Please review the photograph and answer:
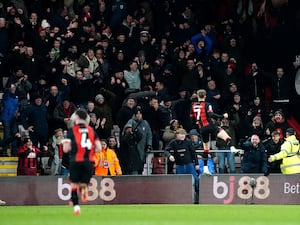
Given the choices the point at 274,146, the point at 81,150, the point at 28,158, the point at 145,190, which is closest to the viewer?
the point at 81,150

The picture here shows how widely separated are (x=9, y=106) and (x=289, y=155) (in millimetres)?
7858

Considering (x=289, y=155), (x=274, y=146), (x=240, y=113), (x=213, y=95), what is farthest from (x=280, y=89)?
(x=289, y=155)

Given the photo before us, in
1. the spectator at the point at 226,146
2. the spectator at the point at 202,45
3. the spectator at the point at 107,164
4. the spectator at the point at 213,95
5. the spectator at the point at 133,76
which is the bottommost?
the spectator at the point at 107,164

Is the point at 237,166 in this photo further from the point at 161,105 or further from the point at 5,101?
the point at 5,101

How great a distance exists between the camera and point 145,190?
2783cm

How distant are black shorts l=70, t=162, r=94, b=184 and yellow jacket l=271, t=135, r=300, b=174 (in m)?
7.99

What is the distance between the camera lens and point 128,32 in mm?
32344

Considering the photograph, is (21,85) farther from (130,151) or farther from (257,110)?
(257,110)

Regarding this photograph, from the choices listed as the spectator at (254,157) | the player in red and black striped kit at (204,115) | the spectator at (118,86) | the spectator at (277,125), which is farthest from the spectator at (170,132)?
the player in red and black striped kit at (204,115)

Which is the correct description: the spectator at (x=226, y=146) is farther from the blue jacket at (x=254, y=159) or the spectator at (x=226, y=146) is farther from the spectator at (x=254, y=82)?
the spectator at (x=254, y=82)

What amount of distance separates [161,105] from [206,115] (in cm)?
418

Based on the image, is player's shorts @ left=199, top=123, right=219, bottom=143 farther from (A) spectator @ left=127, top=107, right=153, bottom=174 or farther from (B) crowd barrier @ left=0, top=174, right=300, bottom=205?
(A) spectator @ left=127, top=107, right=153, bottom=174

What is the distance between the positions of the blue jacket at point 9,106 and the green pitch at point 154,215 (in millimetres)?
4188

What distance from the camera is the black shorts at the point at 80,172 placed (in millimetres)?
21047
